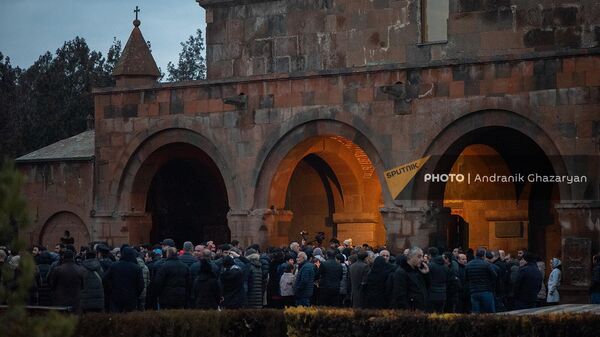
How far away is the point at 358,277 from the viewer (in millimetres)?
21484

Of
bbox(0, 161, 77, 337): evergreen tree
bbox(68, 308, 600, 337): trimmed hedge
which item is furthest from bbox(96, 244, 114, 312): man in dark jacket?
bbox(0, 161, 77, 337): evergreen tree

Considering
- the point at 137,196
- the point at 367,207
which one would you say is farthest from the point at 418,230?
the point at 137,196

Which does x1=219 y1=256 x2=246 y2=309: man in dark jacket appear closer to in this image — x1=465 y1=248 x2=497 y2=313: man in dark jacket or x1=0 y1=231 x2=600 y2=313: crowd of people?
x1=0 y1=231 x2=600 y2=313: crowd of people

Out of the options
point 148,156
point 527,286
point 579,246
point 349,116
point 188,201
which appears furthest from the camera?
point 188,201

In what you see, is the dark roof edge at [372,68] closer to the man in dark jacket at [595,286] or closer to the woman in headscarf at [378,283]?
the man in dark jacket at [595,286]

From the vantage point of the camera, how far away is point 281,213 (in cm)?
2945

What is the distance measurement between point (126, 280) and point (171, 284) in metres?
0.73

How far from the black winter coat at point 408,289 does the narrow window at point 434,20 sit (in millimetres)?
11145

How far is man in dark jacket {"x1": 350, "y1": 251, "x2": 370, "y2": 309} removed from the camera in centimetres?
2128

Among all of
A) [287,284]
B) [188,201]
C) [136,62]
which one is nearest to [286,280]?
[287,284]

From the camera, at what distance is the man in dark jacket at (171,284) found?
20.7 meters

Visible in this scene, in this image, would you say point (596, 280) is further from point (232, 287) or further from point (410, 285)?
point (232, 287)

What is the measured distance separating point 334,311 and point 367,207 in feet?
50.4

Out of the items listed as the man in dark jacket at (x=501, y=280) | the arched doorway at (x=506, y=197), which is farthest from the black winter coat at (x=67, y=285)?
the arched doorway at (x=506, y=197)
